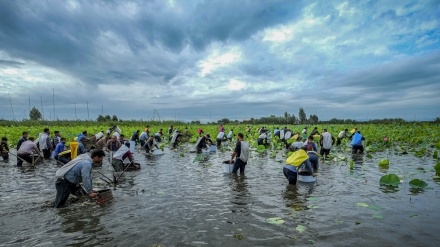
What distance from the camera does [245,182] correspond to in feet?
34.0

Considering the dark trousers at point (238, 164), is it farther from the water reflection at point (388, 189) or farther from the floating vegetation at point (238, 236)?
the floating vegetation at point (238, 236)

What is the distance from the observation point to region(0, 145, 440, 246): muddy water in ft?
17.5

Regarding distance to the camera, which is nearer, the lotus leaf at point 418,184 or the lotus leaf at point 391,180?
the lotus leaf at point 418,184

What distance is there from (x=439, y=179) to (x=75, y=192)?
470 inches

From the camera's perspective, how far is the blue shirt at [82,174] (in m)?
6.43

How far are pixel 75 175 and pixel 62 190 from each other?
59 centimetres

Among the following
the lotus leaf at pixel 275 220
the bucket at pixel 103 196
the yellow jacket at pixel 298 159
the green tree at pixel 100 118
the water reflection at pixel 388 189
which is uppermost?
the green tree at pixel 100 118

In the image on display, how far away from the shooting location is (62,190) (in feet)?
22.3

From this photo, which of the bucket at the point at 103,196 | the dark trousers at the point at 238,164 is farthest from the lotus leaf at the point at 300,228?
the dark trousers at the point at 238,164

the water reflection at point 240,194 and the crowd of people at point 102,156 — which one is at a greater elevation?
the crowd of people at point 102,156

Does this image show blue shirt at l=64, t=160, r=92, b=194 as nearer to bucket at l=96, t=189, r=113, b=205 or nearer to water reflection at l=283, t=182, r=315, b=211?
bucket at l=96, t=189, r=113, b=205

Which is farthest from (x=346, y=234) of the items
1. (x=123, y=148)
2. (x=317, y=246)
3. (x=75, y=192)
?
(x=123, y=148)

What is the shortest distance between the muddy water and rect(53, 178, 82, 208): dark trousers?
286 millimetres

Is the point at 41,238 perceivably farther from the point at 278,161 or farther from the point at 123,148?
the point at 278,161
